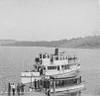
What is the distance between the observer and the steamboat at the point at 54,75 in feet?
169

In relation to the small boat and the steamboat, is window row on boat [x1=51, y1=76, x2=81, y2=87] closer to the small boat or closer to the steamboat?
the steamboat

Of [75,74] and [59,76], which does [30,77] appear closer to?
[59,76]

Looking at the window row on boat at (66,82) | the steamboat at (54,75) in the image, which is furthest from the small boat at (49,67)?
the window row on boat at (66,82)

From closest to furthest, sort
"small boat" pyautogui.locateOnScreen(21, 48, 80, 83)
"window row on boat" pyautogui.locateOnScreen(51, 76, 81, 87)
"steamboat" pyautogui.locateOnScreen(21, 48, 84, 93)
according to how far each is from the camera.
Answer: "steamboat" pyautogui.locateOnScreen(21, 48, 84, 93) → "small boat" pyautogui.locateOnScreen(21, 48, 80, 83) → "window row on boat" pyautogui.locateOnScreen(51, 76, 81, 87)

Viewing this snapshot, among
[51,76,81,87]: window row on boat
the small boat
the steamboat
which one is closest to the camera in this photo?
the steamboat

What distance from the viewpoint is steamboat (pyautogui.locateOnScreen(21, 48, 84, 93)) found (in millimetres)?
51594

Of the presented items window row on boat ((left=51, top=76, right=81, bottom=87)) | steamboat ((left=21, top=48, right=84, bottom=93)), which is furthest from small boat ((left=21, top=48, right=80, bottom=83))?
window row on boat ((left=51, top=76, right=81, bottom=87))

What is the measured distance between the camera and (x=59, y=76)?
54.3 m

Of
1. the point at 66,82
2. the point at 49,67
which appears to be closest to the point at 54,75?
the point at 49,67

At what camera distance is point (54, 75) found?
5344cm

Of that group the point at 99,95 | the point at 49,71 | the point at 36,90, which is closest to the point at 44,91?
the point at 36,90

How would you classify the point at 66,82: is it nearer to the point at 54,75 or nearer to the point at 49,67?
the point at 54,75

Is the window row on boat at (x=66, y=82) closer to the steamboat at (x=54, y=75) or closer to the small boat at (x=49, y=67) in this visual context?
the steamboat at (x=54, y=75)

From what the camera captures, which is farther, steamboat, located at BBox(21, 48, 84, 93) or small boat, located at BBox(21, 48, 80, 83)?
small boat, located at BBox(21, 48, 80, 83)
